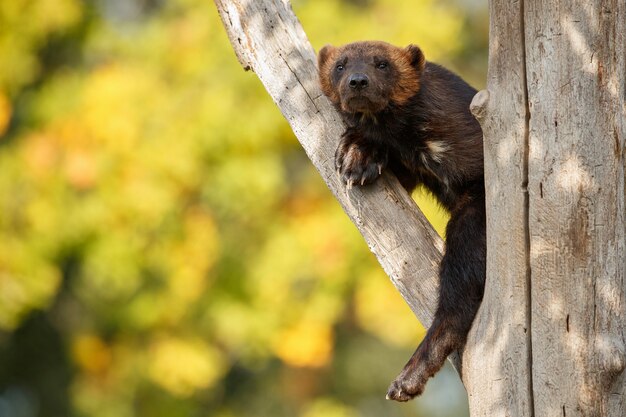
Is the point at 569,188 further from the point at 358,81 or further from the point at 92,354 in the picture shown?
the point at 92,354

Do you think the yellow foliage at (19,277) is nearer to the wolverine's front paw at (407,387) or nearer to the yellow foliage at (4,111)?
the yellow foliage at (4,111)

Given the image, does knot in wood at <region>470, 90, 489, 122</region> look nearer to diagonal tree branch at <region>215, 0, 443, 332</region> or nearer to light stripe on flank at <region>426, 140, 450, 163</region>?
diagonal tree branch at <region>215, 0, 443, 332</region>

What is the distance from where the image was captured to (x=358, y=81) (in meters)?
5.85

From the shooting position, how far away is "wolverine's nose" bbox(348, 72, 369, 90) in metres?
5.82

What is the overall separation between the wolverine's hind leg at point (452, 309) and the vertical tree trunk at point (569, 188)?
559 mm

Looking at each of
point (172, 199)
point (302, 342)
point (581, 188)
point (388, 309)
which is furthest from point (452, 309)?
point (302, 342)

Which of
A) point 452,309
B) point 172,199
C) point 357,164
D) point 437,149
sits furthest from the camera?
point 172,199

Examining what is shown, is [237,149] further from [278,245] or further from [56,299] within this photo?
[56,299]

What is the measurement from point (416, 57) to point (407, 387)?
2.13m

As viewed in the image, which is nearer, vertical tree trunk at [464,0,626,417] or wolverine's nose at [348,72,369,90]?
vertical tree trunk at [464,0,626,417]

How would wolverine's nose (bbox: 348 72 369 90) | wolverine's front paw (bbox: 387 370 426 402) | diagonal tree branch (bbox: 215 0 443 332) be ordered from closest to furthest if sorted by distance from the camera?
wolverine's front paw (bbox: 387 370 426 402)
diagonal tree branch (bbox: 215 0 443 332)
wolverine's nose (bbox: 348 72 369 90)

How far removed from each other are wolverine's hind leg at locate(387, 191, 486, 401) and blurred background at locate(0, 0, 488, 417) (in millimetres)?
5622

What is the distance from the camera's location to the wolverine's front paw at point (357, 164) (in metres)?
5.34

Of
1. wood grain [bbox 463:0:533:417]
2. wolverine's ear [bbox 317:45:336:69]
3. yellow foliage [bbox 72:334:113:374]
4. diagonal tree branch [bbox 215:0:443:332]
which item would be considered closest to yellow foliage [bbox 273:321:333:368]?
yellow foliage [bbox 72:334:113:374]
